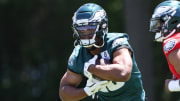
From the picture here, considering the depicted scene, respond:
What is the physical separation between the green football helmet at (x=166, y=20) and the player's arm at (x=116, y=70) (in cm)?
46

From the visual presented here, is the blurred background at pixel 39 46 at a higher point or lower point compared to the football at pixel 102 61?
lower

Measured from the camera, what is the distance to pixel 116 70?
475 centimetres

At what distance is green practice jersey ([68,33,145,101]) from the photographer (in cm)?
504

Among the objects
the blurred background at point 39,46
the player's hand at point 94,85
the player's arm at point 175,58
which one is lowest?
the blurred background at point 39,46

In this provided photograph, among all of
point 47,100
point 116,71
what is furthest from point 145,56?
point 116,71

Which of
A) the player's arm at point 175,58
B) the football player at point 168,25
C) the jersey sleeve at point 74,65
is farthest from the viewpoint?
the jersey sleeve at point 74,65

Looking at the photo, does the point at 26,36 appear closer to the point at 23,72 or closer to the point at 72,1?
the point at 23,72

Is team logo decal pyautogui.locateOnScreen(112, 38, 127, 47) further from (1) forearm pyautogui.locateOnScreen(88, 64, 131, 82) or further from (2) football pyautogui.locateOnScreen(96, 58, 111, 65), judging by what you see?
(1) forearm pyautogui.locateOnScreen(88, 64, 131, 82)

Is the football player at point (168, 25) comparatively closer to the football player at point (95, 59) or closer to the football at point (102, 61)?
the football player at point (95, 59)

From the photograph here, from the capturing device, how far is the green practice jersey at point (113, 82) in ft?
16.5

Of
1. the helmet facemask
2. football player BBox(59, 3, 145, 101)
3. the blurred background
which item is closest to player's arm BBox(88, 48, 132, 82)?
football player BBox(59, 3, 145, 101)

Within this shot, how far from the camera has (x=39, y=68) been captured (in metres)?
16.5

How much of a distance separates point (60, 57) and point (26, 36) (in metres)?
1.97

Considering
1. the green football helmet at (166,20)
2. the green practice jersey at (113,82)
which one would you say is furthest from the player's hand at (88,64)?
the green football helmet at (166,20)
